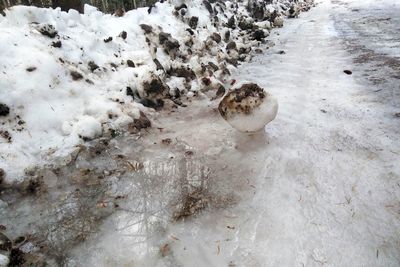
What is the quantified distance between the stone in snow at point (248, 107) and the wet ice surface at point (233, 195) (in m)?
0.27

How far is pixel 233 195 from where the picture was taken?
2.51 metres

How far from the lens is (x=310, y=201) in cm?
239

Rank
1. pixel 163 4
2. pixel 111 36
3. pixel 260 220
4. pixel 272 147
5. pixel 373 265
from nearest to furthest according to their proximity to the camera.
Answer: pixel 373 265 < pixel 260 220 < pixel 272 147 < pixel 111 36 < pixel 163 4

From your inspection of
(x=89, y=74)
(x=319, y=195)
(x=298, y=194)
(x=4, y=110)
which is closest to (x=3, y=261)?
(x=4, y=110)

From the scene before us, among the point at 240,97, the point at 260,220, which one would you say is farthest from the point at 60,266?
the point at 240,97

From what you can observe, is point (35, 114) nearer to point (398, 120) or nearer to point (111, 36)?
point (111, 36)

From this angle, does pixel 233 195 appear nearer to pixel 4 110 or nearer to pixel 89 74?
pixel 4 110

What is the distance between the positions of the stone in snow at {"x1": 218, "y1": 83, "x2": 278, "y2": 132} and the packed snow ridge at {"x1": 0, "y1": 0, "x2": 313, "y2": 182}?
3.41ft

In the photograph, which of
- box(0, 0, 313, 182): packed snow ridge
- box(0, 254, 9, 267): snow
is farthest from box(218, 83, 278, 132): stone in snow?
box(0, 254, 9, 267): snow

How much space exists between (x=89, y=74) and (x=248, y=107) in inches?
80.8

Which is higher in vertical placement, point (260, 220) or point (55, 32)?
point (55, 32)

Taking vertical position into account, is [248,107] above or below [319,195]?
above

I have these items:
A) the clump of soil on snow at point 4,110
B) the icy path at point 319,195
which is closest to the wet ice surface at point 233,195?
the icy path at point 319,195

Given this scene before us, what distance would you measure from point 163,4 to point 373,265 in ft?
17.7
